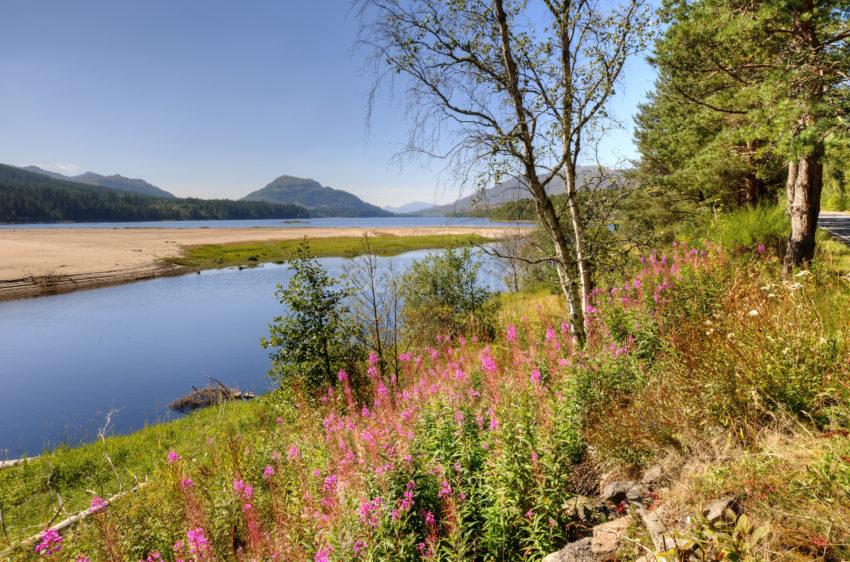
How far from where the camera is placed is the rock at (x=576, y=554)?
95.2 inches

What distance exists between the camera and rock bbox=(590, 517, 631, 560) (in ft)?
7.95

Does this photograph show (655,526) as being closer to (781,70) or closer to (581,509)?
(581,509)

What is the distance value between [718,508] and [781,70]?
24.0 feet

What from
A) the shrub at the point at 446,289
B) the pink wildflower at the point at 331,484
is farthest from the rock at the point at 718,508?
the shrub at the point at 446,289

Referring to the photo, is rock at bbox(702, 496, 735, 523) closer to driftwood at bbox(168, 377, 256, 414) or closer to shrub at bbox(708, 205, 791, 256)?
shrub at bbox(708, 205, 791, 256)

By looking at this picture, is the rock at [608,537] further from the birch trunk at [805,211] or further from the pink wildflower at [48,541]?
the birch trunk at [805,211]

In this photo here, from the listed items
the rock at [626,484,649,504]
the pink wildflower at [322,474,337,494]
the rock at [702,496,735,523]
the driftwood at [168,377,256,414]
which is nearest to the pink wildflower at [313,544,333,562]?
the pink wildflower at [322,474,337,494]

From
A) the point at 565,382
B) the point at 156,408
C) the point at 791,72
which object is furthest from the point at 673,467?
the point at 156,408

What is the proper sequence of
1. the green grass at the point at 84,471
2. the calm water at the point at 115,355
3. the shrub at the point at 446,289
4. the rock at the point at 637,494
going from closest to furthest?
the rock at the point at 637,494, the green grass at the point at 84,471, the calm water at the point at 115,355, the shrub at the point at 446,289

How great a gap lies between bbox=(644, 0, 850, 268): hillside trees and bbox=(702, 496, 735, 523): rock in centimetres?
544

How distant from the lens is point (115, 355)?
22172mm

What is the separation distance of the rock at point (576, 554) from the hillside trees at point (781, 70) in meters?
6.02

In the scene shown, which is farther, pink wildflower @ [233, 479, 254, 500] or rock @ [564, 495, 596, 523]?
pink wildflower @ [233, 479, 254, 500]

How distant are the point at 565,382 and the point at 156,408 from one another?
683 inches
